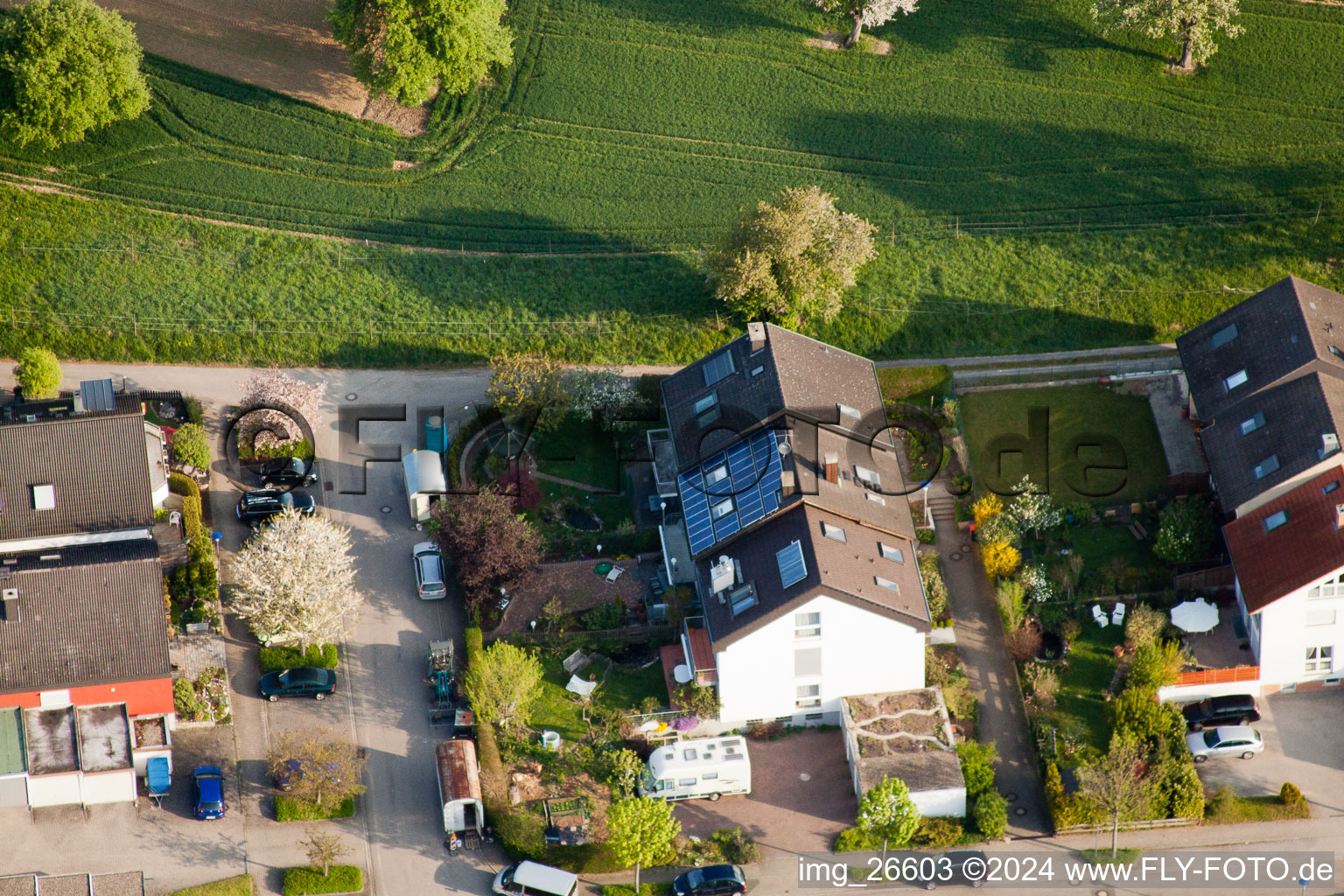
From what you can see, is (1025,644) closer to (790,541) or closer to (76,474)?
(790,541)

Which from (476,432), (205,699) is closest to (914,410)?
(476,432)

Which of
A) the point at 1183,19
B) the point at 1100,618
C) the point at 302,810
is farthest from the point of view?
the point at 1183,19

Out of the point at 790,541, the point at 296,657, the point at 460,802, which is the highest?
the point at 790,541

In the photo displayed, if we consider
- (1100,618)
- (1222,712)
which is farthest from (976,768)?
(1222,712)

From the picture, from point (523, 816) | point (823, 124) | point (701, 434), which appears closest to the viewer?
point (523, 816)

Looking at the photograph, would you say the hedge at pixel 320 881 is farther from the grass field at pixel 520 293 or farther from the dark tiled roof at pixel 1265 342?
Result: the dark tiled roof at pixel 1265 342

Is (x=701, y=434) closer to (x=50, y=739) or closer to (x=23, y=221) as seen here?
(x=50, y=739)
